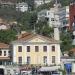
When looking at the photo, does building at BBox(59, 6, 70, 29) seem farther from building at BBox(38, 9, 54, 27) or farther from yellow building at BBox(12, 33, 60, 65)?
yellow building at BBox(12, 33, 60, 65)

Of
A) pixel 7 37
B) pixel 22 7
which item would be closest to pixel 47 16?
pixel 7 37

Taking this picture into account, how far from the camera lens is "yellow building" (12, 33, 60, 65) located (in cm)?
6775

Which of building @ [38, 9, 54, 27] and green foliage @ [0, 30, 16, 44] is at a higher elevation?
green foliage @ [0, 30, 16, 44]

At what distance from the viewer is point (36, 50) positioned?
6856cm

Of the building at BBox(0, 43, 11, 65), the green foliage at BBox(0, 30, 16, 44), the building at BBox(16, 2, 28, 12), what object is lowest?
the building at BBox(16, 2, 28, 12)

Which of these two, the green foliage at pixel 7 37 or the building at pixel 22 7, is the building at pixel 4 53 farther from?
the building at pixel 22 7

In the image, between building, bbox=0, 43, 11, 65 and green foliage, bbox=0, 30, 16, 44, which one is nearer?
building, bbox=0, 43, 11, 65

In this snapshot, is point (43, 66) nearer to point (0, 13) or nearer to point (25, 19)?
point (25, 19)

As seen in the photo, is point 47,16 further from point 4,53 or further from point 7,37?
point 4,53

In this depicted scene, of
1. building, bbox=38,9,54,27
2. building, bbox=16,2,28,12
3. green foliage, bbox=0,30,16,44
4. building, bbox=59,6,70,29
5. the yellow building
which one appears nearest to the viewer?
the yellow building

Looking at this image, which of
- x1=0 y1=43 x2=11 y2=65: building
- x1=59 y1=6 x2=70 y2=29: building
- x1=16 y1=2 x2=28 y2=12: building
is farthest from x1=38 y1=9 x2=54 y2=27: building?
x1=0 y1=43 x2=11 y2=65: building

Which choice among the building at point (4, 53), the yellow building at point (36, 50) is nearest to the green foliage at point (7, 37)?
the building at point (4, 53)

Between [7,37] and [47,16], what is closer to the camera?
[7,37]

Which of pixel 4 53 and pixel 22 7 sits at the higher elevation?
pixel 4 53
